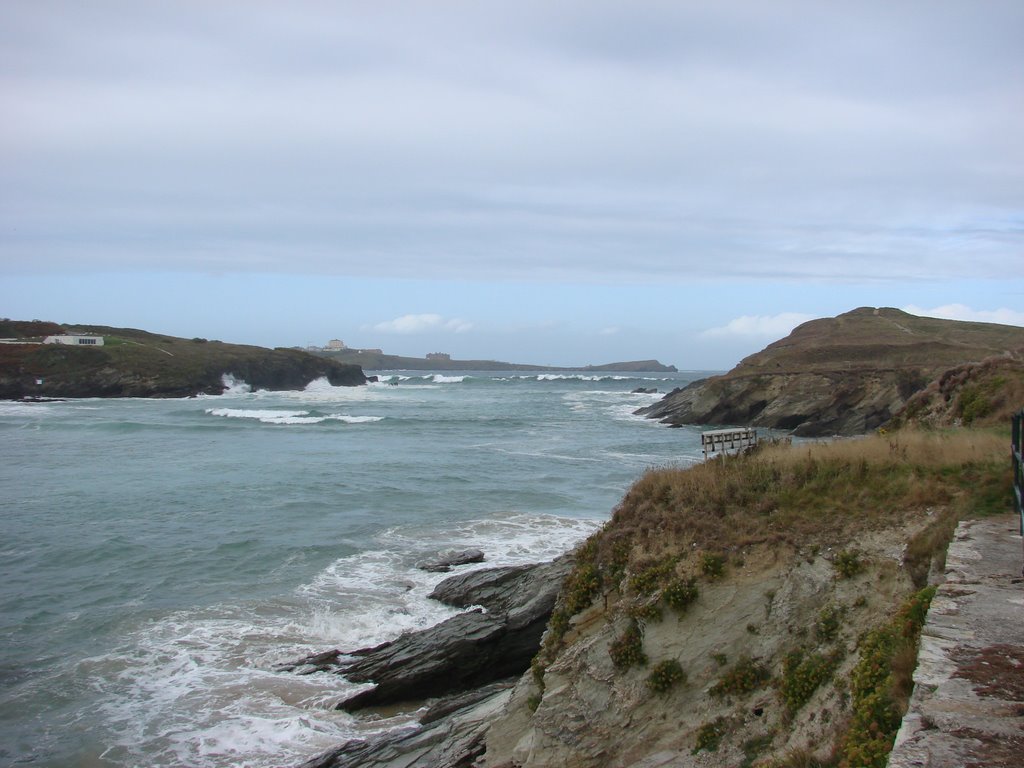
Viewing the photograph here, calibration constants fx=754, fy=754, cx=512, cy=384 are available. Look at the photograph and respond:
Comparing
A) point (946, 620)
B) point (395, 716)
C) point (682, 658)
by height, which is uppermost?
point (946, 620)

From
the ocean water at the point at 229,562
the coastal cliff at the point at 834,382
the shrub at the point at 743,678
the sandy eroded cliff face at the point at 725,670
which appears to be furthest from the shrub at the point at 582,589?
the coastal cliff at the point at 834,382

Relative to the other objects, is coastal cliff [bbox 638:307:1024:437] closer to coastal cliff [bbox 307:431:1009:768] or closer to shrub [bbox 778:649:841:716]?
coastal cliff [bbox 307:431:1009:768]

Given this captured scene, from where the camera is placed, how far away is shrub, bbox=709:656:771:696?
7195 millimetres

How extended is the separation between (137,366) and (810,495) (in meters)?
91.2

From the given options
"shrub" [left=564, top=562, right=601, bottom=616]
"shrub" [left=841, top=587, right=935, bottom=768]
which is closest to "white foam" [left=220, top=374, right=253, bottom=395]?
"shrub" [left=564, top=562, right=601, bottom=616]

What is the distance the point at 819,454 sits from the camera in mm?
9883

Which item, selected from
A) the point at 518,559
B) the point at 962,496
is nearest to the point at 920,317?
the point at 518,559

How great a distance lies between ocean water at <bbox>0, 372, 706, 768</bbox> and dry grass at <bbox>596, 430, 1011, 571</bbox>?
511 centimetres

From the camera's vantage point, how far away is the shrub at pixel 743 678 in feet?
23.6

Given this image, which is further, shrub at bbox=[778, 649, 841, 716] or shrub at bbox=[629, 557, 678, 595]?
shrub at bbox=[629, 557, 678, 595]

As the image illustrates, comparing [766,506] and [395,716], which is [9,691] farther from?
[766,506]

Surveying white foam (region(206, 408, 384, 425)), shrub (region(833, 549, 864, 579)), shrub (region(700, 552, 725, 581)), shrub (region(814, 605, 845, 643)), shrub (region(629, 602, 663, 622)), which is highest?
shrub (region(833, 549, 864, 579))

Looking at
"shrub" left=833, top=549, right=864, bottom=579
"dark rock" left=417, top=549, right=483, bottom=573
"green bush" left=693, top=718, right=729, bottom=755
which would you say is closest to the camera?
"green bush" left=693, top=718, right=729, bottom=755

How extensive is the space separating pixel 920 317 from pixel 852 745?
9452cm
